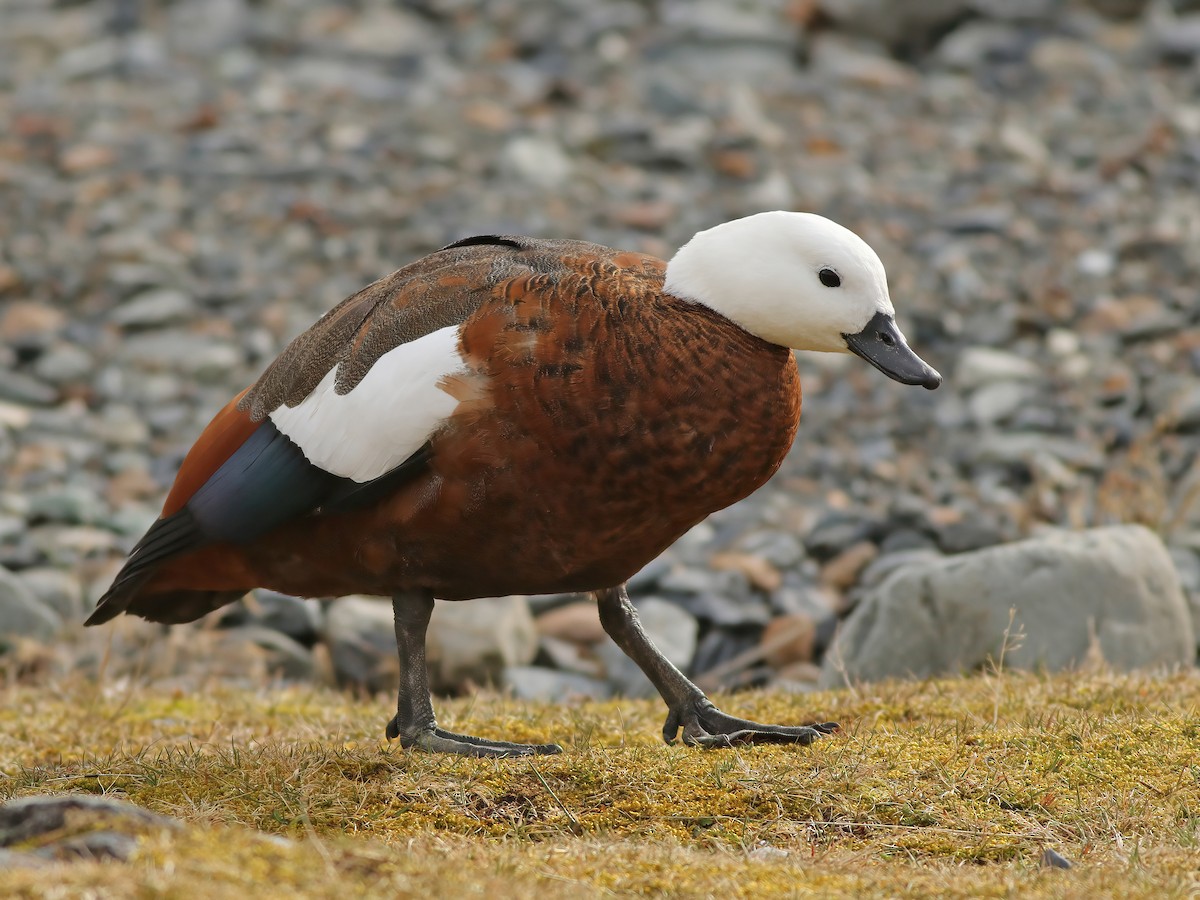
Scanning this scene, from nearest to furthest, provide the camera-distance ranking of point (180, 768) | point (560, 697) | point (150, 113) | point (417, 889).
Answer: point (417, 889) → point (180, 768) → point (560, 697) → point (150, 113)

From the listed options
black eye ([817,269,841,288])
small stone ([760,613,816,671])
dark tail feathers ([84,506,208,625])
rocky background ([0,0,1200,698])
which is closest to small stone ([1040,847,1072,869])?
black eye ([817,269,841,288])

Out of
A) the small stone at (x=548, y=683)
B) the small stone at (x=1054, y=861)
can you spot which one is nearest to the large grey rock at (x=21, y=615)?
the small stone at (x=548, y=683)

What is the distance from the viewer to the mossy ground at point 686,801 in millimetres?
3363

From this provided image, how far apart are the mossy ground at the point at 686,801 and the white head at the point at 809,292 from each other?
1204 millimetres

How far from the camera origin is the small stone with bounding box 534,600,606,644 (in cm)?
809

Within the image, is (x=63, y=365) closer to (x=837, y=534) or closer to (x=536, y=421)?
(x=837, y=534)

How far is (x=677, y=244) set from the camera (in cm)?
1177

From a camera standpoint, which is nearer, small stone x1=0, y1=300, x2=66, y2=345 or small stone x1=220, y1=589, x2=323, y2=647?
small stone x1=220, y1=589, x2=323, y2=647

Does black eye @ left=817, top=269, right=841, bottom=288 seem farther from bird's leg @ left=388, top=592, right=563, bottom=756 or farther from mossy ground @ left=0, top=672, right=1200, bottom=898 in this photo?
bird's leg @ left=388, top=592, right=563, bottom=756

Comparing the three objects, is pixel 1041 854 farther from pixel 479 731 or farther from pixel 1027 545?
pixel 1027 545

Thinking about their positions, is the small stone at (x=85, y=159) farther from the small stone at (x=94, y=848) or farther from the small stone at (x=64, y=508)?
the small stone at (x=94, y=848)

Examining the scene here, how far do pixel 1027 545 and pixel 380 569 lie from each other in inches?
120

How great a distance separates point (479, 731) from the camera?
5.30 metres

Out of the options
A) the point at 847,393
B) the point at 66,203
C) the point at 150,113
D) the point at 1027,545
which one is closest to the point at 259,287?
the point at 66,203
